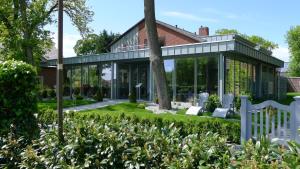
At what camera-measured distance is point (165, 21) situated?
102 feet

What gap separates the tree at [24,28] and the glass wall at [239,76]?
1358cm

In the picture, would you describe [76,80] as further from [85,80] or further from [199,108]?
[199,108]

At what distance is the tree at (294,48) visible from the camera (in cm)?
6431

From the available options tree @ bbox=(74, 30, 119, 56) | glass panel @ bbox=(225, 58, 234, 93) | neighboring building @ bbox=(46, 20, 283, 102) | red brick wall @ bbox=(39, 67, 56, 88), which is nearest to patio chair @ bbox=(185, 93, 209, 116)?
neighboring building @ bbox=(46, 20, 283, 102)

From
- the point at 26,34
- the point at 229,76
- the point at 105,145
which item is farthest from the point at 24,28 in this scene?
the point at 105,145

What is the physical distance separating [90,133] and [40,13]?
2253 cm

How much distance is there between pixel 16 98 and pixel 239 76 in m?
17.2

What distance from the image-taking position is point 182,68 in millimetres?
20406

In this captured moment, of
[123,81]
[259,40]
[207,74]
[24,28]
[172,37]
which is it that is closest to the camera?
[207,74]

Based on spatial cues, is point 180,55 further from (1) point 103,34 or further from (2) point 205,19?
(1) point 103,34

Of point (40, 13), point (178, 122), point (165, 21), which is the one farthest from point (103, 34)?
point (178, 122)

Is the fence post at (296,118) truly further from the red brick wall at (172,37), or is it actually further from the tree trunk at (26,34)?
the red brick wall at (172,37)

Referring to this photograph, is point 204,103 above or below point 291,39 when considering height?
below

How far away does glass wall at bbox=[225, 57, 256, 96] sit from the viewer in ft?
65.6
